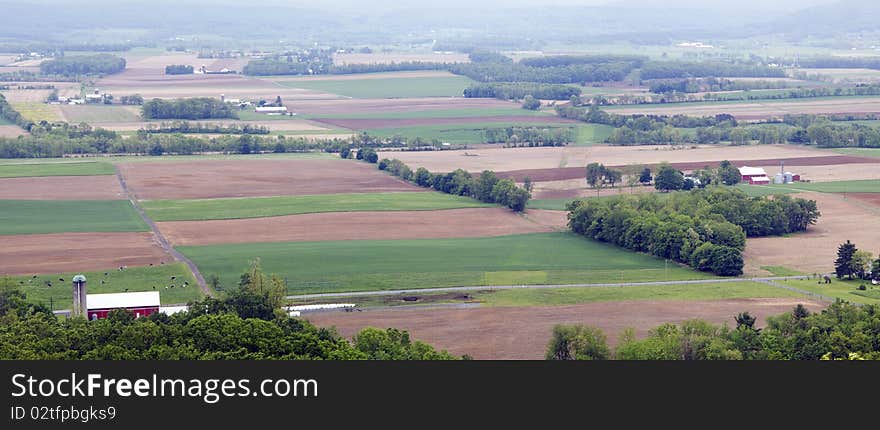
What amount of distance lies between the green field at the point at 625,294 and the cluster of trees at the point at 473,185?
58.8 feet

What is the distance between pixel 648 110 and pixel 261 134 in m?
35.8

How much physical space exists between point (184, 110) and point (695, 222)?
195 ft

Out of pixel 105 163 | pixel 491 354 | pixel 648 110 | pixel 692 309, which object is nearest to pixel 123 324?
pixel 491 354

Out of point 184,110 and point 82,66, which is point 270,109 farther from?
point 82,66

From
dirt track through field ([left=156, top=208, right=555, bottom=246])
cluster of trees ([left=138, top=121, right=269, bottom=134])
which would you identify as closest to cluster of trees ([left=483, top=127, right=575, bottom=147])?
cluster of trees ([left=138, top=121, right=269, bottom=134])

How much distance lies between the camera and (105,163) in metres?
81.9

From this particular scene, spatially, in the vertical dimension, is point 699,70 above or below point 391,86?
above

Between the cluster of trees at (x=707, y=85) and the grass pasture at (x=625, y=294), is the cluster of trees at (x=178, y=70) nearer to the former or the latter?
the cluster of trees at (x=707, y=85)

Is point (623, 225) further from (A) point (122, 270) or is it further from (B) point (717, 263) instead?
(A) point (122, 270)

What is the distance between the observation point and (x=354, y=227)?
200ft

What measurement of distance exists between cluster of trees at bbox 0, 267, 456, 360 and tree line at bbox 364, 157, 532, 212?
28604 mm

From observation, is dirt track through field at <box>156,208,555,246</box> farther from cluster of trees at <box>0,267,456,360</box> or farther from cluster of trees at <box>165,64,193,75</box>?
cluster of trees at <box>165,64,193,75</box>

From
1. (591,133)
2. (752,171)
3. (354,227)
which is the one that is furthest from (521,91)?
(354,227)

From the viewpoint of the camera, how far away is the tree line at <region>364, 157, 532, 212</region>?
2621 inches
